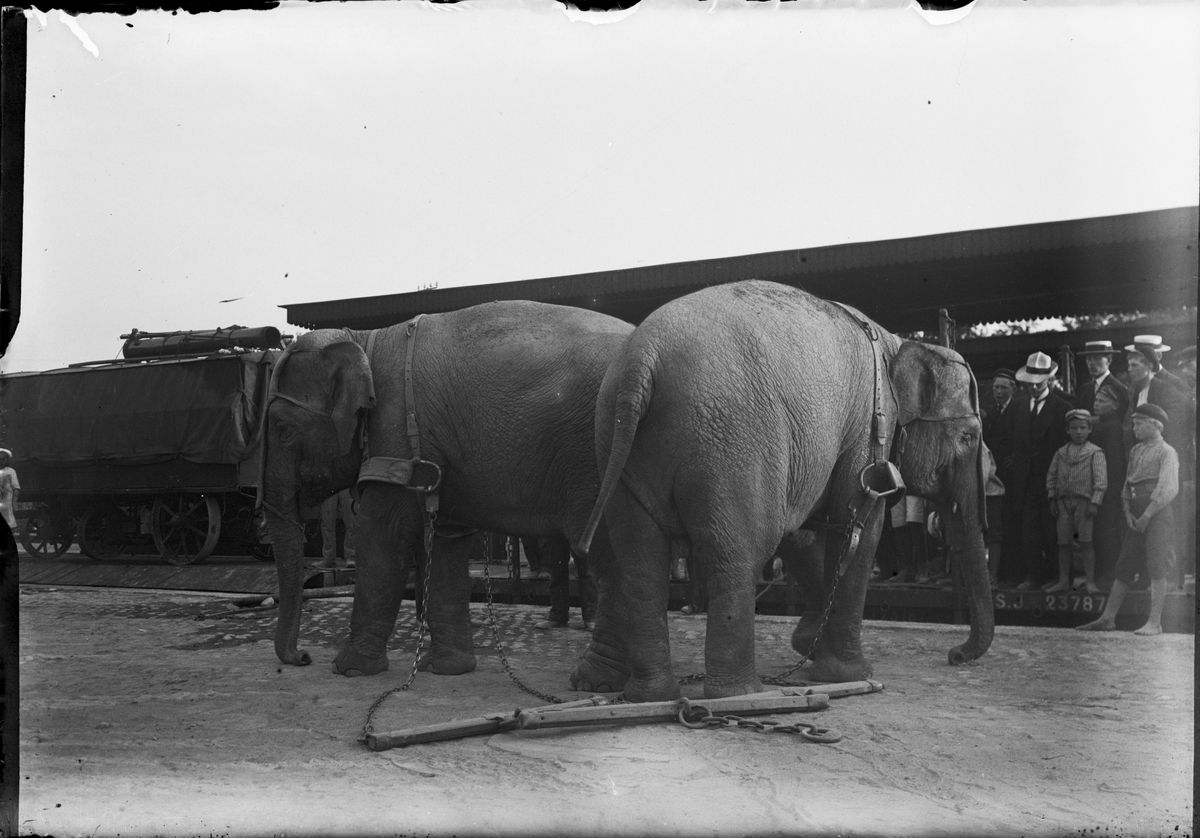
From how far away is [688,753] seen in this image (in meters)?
4.20

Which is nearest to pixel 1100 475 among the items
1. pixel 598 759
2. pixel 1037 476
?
pixel 1037 476

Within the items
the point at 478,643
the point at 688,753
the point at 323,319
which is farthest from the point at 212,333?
the point at 688,753

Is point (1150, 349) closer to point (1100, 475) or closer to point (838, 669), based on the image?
point (1100, 475)

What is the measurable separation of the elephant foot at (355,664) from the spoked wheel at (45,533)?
1199 cm

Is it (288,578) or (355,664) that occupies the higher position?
(288,578)

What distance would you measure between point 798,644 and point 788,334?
2073 mm

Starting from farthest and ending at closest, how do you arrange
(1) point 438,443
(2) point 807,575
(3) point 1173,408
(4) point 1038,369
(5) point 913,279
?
(5) point 913,279, (4) point 1038,369, (3) point 1173,408, (2) point 807,575, (1) point 438,443

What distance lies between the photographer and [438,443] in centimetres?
610

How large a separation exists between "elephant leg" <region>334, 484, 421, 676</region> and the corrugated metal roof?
311 cm

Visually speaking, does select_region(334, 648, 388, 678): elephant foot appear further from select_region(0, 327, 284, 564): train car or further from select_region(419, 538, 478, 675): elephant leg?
select_region(0, 327, 284, 564): train car

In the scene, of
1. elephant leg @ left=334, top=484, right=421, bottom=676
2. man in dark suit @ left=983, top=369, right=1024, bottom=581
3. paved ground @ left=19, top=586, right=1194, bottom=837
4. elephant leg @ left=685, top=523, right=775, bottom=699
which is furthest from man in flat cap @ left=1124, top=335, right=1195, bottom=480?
elephant leg @ left=334, top=484, right=421, bottom=676

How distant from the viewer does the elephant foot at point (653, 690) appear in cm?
498

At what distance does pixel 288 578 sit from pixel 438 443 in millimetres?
1286

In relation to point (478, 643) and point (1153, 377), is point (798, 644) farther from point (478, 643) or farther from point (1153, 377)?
point (1153, 377)
